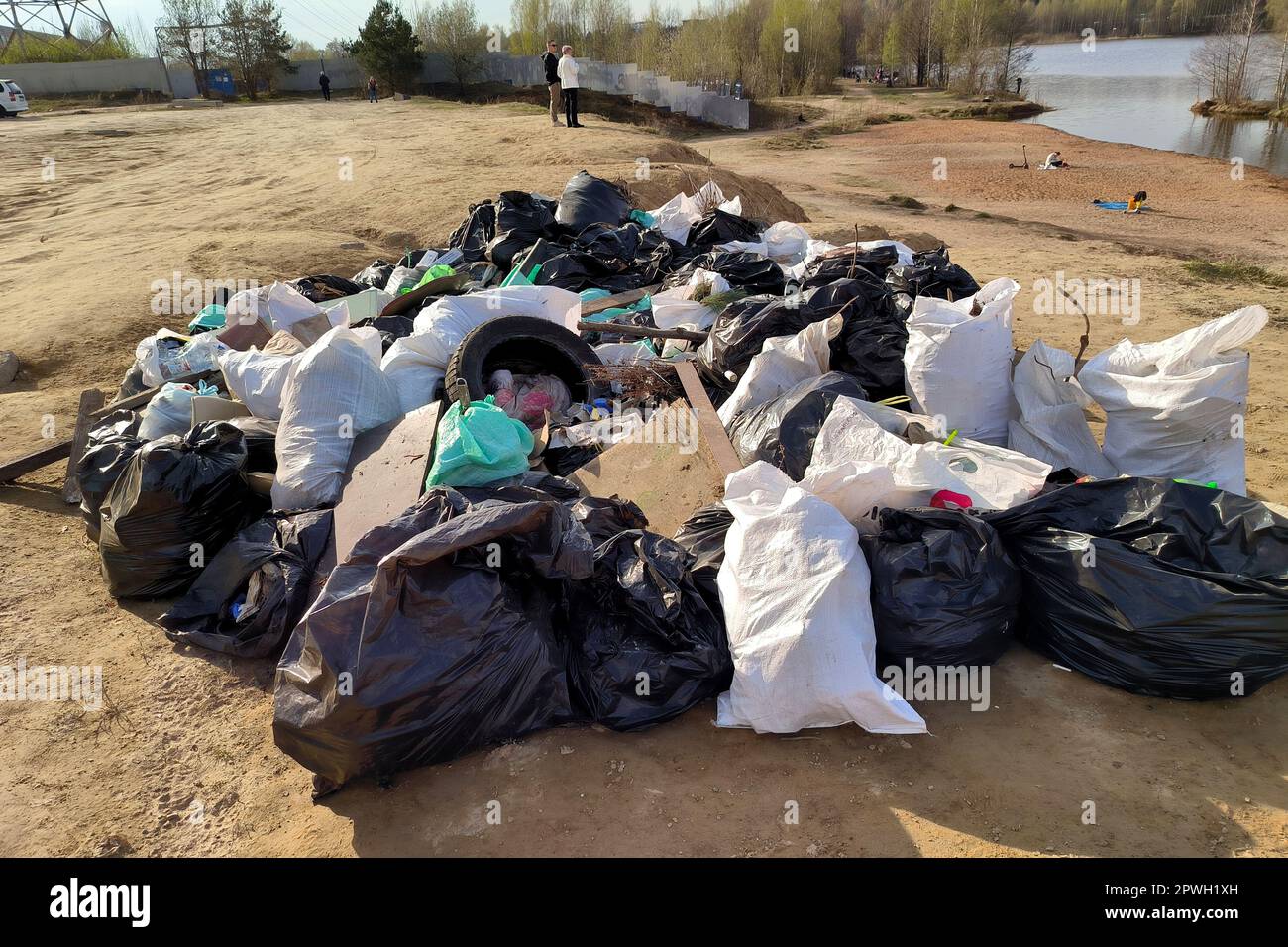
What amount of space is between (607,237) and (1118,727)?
551 centimetres

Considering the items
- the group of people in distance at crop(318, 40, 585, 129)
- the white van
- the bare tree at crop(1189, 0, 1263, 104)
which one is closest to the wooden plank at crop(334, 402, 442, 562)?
the group of people in distance at crop(318, 40, 585, 129)

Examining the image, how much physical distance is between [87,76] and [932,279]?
39993 millimetres

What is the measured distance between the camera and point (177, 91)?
33.2 m

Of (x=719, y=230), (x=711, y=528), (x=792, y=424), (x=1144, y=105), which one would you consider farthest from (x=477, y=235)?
(x=1144, y=105)

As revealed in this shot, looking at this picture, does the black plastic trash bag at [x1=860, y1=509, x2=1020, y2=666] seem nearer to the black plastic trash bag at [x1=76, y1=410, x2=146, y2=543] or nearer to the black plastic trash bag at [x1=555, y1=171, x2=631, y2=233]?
the black plastic trash bag at [x1=76, y1=410, x2=146, y2=543]

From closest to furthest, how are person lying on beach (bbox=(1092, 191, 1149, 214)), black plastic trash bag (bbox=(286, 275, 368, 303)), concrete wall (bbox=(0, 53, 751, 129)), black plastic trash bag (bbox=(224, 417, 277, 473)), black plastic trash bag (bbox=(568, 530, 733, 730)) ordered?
black plastic trash bag (bbox=(568, 530, 733, 730)) → black plastic trash bag (bbox=(224, 417, 277, 473)) → black plastic trash bag (bbox=(286, 275, 368, 303)) → person lying on beach (bbox=(1092, 191, 1149, 214)) → concrete wall (bbox=(0, 53, 751, 129))

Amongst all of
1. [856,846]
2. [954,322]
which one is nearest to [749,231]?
[954,322]

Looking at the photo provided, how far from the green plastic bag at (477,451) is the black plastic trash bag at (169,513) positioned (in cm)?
97

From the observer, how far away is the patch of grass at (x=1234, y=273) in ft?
24.4

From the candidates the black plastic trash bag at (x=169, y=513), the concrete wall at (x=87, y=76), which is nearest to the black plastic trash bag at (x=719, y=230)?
the black plastic trash bag at (x=169, y=513)

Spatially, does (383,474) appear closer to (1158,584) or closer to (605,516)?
(605,516)

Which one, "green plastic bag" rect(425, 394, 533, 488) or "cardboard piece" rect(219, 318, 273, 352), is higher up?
"cardboard piece" rect(219, 318, 273, 352)

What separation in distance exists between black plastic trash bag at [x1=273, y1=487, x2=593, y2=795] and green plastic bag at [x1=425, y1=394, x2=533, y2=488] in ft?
1.74

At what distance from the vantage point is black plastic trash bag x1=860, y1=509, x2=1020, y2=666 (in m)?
2.50
